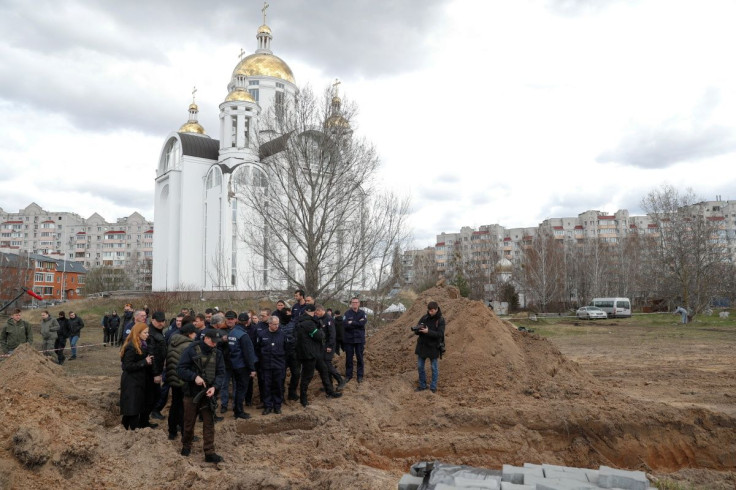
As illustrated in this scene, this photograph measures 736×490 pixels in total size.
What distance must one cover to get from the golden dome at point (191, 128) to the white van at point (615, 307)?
3813 centimetres

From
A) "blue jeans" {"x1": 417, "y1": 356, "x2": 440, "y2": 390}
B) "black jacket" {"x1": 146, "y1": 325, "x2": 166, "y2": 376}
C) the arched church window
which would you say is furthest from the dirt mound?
the arched church window

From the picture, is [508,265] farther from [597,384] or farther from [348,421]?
A: [348,421]

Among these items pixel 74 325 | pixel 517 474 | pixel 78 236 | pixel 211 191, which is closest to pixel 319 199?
pixel 74 325

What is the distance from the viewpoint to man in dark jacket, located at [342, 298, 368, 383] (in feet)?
31.7

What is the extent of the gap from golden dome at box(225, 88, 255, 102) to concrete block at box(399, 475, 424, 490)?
1448 inches

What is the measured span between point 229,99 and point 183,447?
35.4 m

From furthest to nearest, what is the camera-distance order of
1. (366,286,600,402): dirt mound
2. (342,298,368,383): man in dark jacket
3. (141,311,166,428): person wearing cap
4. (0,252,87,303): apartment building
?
(0,252,87,303): apartment building
(342,298,368,383): man in dark jacket
(366,286,600,402): dirt mound
(141,311,166,428): person wearing cap

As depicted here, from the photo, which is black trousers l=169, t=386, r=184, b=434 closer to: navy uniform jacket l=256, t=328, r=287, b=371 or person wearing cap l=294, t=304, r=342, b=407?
navy uniform jacket l=256, t=328, r=287, b=371

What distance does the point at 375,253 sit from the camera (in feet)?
63.8

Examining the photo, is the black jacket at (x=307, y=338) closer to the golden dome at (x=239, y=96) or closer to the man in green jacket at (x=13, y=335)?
the man in green jacket at (x=13, y=335)

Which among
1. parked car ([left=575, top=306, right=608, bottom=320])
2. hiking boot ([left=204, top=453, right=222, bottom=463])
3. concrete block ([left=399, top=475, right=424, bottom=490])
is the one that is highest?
concrete block ([left=399, top=475, right=424, bottom=490])

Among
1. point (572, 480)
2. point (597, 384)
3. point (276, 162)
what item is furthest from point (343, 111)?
point (572, 480)

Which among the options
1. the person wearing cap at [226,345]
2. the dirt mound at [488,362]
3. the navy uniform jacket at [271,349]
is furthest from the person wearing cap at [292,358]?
the dirt mound at [488,362]

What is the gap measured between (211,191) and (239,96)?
775cm
